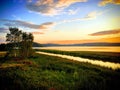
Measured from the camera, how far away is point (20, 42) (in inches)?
814

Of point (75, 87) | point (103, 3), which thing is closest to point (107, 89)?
point (75, 87)

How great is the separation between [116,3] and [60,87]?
6.67m

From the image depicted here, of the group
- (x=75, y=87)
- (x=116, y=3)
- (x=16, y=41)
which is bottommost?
(x=75, y=87)

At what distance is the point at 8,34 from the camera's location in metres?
21.3

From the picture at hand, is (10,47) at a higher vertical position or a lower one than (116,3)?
lower

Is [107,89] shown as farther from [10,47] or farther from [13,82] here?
[10,47]

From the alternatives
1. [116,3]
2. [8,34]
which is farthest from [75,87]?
[8,34]

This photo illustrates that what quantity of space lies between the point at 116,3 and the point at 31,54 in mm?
14084

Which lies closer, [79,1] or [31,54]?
[79,1]

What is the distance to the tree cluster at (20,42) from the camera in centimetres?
1986

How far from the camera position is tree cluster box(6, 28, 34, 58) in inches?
782

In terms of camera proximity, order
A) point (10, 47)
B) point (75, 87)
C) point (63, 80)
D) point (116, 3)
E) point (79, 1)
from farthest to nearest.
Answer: point (10, 47)
point (79, 1)
point (116, 3)
point (63, 80)
point (75, 87)

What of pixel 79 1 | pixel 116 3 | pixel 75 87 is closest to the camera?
pixel 75 87

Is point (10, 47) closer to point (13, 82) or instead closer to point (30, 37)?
point (30, 37)
